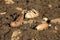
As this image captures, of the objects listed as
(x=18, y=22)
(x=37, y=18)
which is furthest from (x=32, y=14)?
(x=18, y=22)

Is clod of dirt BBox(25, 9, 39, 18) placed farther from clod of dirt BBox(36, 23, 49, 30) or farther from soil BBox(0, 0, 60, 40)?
clod of dirt BBox(36, 23, 49, 30)

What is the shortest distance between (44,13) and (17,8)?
412 mm

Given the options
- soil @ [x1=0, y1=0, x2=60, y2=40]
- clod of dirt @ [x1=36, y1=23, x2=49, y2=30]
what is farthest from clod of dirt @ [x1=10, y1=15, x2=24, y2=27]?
clod of dirt @ [x1=36, y1=23, x2=49, y2=30]

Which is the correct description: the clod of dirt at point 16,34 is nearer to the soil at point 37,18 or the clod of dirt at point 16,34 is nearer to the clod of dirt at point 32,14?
the soil at point 37,18

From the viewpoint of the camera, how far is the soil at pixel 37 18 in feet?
7.70

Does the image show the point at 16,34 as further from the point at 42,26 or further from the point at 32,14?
the point at 32,14

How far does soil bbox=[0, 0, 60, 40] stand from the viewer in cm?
235

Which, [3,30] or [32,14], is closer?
[3,30]

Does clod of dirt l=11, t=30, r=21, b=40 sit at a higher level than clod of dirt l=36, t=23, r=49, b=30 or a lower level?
lower

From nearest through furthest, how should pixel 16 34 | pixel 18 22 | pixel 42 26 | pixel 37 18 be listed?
pixel 16 34
pixel 42 26
pixel 18 22
pixel 37 18

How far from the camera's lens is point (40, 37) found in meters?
2.32

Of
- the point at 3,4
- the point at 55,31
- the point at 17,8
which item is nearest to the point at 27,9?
the point at 17,8

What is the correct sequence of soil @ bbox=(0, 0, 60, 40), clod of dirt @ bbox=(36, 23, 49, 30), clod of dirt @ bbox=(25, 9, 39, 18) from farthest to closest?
1. clod of dirt @ bbox=(25, 9, 39, 18)
2. clod of dirt @ bbox=(36, 23, 49, 30)
3. soil @ bbox=(0, 0, 60, 40)

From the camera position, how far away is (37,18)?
9.05ft
